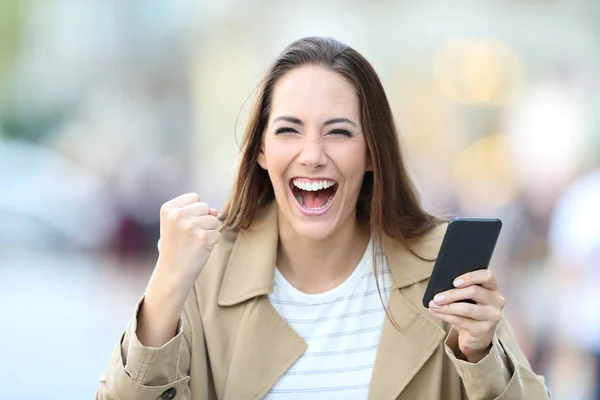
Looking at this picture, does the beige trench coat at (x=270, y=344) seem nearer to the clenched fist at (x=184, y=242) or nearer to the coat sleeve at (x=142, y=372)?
the coat sleeve at (x=142, y=372)

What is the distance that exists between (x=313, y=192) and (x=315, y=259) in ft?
0.81

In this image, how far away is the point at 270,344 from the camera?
2504mm

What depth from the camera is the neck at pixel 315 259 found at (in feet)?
8.86

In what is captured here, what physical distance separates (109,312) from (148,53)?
23.8 ft

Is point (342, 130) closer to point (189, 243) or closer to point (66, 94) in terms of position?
point (189, 243)

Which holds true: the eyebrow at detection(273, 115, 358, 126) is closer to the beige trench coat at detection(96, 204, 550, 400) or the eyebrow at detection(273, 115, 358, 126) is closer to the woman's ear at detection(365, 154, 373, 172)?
the woman's ear at detection(365, 154, 373, 172)

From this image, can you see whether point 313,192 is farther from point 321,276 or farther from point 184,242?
point 184,242

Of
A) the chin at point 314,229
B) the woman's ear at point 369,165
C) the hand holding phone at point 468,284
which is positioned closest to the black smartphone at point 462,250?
the hand holding phone at point 468,284

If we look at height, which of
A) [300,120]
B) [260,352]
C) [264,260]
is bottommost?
[260,352]

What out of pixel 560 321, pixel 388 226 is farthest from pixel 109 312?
pixel 388 226

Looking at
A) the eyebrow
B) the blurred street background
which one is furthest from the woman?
the blurred street background

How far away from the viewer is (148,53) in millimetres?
14016

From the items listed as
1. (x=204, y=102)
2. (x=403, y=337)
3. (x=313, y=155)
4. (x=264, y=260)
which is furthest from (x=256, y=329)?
(x=204, y=102)

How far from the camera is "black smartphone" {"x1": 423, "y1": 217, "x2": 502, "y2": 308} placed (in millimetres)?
2115
